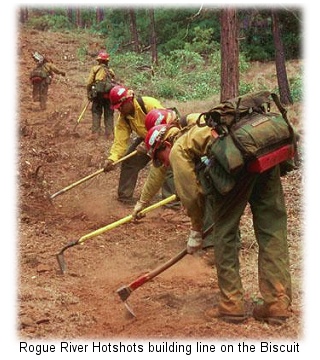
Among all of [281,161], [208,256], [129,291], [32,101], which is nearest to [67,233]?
[208,256]

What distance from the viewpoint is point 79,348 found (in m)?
4.23

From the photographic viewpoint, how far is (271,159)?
14.1 feet

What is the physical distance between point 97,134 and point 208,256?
22.5ft

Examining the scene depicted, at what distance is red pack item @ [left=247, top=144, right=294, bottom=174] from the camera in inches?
167

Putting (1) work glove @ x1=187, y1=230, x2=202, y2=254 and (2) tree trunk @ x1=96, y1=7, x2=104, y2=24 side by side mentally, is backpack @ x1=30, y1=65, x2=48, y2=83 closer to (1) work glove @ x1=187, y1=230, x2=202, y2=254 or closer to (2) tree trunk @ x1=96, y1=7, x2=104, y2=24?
(1) work glove @ x1=187, y1=230, x2=202, y2=254

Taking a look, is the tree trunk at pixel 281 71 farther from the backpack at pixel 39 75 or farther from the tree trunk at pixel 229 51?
the backpack at pixel 39 75

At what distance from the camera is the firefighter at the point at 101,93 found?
1209cm

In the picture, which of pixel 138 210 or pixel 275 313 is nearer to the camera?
pixel 275 313

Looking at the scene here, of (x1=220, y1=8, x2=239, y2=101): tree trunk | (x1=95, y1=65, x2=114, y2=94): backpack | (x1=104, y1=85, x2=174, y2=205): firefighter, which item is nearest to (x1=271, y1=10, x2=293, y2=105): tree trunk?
(x1=95, y1=65, x2=114, y2=94): backpack

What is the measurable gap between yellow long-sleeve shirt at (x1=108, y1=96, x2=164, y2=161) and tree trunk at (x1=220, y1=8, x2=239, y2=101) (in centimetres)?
221

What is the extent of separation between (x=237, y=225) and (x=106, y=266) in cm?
210

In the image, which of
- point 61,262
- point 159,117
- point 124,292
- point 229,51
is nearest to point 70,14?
point 229,51

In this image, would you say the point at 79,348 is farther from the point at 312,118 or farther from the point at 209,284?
the point at 312,118

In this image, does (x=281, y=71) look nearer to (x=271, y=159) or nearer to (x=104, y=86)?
(x=104, y=86)
